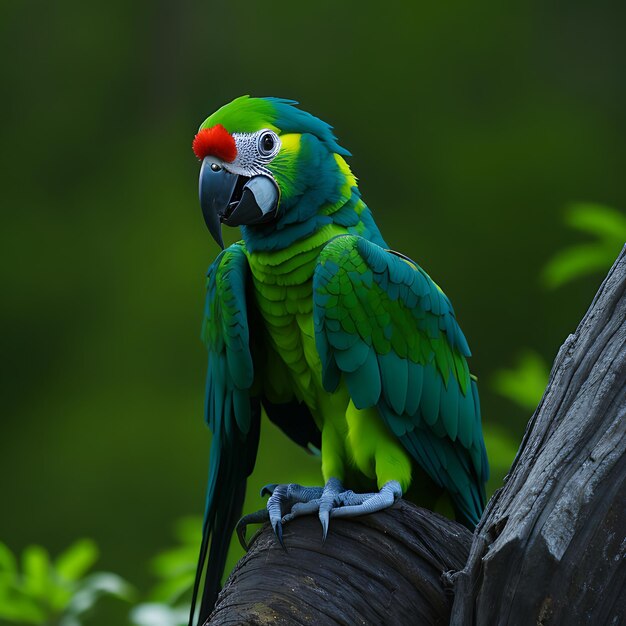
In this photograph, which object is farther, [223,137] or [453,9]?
[453,9]

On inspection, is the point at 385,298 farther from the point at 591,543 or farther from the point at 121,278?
the point at 121,278

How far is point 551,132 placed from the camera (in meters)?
2.99

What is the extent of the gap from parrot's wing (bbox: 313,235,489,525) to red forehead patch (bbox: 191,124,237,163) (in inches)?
6.8

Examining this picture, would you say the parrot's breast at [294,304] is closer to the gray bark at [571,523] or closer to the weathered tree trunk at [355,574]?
the weathered tree trunk at [355,574]

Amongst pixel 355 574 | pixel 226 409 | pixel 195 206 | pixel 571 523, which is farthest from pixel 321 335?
pixel 195 206

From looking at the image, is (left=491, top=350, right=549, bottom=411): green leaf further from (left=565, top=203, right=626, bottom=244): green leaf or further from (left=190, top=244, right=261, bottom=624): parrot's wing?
(left=190, top=244, right=261, bottom=624): parrot's wing

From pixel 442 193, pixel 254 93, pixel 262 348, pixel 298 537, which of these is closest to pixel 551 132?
pixel 442 193

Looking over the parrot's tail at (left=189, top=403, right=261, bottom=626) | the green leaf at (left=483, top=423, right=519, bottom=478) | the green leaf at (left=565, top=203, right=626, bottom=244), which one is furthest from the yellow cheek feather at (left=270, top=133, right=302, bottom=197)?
the green leaf at (left=483, top=423, right=519, bottom=478)

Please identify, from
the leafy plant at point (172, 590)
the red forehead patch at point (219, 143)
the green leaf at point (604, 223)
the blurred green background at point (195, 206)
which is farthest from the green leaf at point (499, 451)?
the blurred green background at point (195, 206)

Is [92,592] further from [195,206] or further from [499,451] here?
[195,206]

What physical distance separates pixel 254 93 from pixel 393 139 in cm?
48

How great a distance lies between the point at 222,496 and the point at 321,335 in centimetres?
30

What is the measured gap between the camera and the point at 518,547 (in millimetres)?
856

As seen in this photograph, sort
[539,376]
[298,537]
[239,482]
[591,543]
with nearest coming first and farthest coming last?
1. [591,543]
2. [298,537]
3. [239,482]
4. [539,376]
